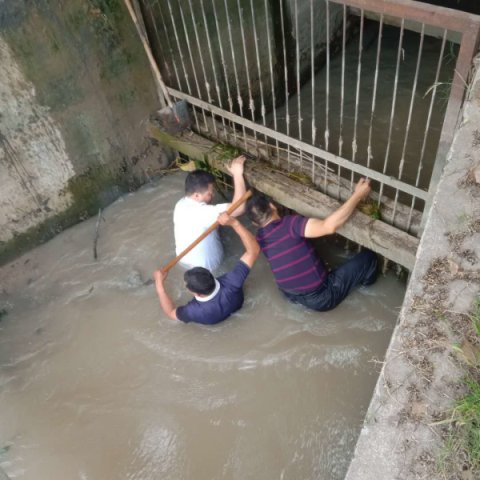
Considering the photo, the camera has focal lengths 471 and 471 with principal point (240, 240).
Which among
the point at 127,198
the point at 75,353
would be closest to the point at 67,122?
the point at 127,198

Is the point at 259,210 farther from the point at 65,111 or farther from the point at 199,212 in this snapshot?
the point at 65,111

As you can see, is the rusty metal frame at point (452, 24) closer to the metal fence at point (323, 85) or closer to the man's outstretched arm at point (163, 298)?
the metal fence at point (323, 85)

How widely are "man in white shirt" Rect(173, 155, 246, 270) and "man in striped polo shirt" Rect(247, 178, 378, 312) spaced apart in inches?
15.4

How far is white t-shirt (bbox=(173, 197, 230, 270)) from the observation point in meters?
4.05

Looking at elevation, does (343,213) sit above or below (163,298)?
above

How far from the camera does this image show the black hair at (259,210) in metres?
3.76

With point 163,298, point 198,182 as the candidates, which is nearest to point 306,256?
point 198,182

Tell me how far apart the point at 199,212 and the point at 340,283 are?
4.42ft

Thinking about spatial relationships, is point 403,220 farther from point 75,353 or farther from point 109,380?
point 75,353

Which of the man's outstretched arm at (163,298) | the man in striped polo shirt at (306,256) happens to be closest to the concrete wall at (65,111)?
the man's outstretched arm at (163,298)

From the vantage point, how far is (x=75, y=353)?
4113mm

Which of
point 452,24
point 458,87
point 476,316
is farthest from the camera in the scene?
point 458,87

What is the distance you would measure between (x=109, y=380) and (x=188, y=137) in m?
2.48

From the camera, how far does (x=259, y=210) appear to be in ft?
12.3
